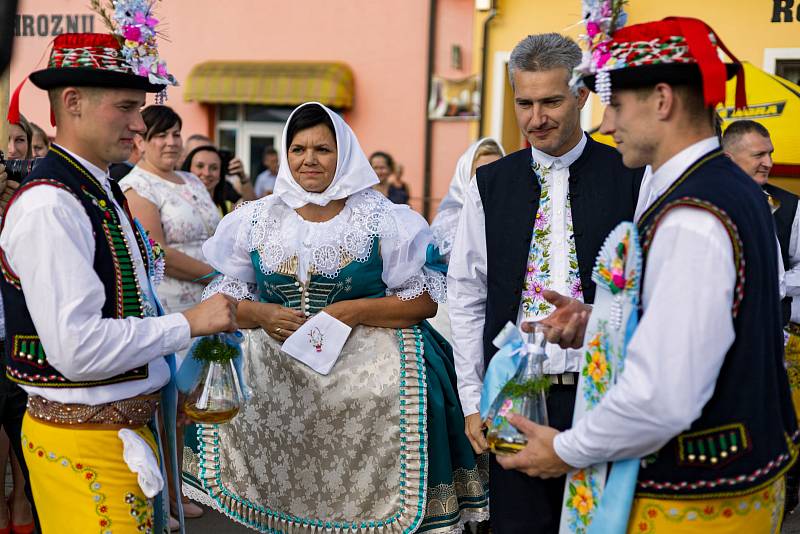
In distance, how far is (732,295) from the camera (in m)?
1.80

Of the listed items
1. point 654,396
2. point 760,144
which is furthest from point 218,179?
point 654,396

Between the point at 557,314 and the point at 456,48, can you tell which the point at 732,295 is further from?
the point at 456,48

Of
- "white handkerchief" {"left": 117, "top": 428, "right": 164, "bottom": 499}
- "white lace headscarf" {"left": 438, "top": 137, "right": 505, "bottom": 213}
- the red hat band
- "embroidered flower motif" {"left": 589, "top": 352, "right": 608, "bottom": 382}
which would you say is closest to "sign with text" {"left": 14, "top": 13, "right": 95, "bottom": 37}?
"white lace headscarf" {"left": 438, "top": 137, "right": 505, "bottom": 213}

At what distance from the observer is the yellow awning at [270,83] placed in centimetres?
1230

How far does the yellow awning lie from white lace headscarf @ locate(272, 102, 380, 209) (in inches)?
354

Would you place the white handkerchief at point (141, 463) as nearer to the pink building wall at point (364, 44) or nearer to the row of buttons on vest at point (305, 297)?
the row of buttons on vest at point (305, 297)

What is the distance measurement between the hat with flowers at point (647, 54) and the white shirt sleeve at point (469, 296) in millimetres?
846

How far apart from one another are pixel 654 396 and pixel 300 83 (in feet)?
36.9

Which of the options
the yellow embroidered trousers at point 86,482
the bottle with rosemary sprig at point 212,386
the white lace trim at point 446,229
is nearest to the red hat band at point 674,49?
the bottle with rosemary sprig at point 212,386

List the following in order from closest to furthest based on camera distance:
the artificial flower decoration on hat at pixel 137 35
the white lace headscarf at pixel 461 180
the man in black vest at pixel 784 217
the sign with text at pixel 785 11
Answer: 1. the artificial flower decoration on hat at pixel 137 35
2. the man in black vest at pixel 784 217
3. the white lace headscarf at pixel 461 180
4. the sign with text at pixel 785 11

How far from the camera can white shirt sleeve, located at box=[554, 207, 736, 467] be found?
1.75m

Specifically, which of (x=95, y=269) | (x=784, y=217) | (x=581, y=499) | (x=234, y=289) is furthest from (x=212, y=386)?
(x=784, y=217)

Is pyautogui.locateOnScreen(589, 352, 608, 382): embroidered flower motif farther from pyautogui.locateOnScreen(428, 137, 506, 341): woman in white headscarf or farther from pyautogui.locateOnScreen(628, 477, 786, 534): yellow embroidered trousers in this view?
pyautogui.locateOnScreen(428, 137, 506, 341): woman in white headscarf

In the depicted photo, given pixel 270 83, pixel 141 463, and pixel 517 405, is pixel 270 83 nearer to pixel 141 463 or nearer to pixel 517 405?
pixel 141 463
